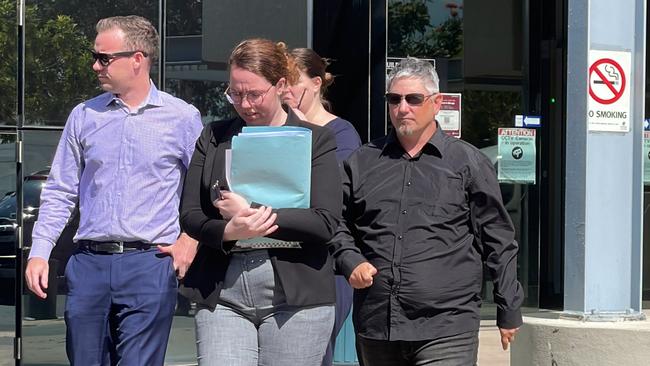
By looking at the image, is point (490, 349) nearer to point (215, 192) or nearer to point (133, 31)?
point (133, 31)

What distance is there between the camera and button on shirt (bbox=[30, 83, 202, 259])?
14.4 ft

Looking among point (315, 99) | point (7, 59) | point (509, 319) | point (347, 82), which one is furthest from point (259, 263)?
point (347, 82)

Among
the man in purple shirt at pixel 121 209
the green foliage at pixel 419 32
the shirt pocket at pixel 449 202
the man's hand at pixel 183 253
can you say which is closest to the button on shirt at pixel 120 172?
the man in purple shirt at pixel 121 209

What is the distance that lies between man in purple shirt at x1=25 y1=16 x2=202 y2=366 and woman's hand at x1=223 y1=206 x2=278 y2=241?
635 millimetres

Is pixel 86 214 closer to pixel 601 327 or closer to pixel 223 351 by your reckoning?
pixel 223 351

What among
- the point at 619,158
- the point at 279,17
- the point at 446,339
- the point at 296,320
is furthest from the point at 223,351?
the point at 279,17

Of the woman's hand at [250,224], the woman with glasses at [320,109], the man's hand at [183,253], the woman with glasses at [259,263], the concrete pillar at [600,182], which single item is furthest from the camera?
the concrete pillar at [600,182]

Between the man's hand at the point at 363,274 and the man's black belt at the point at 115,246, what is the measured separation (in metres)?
0.80

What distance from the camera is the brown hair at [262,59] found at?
388 cm

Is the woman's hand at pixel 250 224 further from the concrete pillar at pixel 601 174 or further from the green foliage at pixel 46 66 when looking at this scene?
the green foliage at pixel 46 66

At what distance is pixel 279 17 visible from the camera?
8.23 meters

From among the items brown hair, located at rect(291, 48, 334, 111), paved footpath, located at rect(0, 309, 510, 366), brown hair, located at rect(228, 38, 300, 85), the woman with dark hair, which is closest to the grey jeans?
brown hair, located at rect(228, 38, 300, 85)

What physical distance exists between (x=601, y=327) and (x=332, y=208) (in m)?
2.14

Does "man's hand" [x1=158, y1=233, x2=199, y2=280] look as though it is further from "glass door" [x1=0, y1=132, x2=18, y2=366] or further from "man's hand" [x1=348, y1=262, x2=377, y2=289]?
"glass door" [x1=0, y1=132, x2=18, y2=366]
